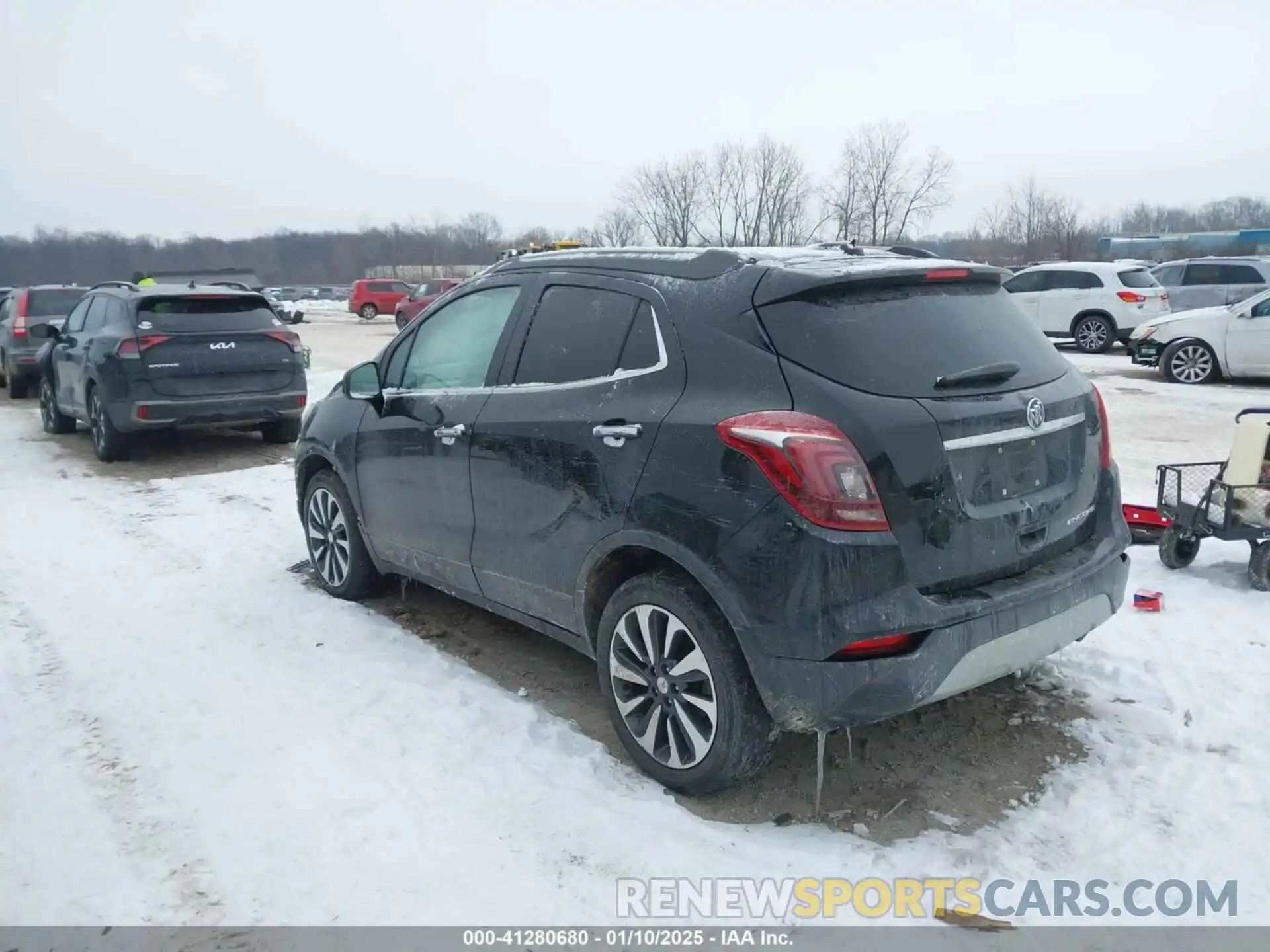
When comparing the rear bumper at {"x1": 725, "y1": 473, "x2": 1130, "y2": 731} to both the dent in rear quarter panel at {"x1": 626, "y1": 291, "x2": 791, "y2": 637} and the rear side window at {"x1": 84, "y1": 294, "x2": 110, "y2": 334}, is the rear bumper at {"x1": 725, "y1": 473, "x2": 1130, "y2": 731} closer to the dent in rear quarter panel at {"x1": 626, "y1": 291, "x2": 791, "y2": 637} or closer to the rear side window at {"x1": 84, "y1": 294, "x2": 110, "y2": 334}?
the dent in rear quarter panel at {"x1": 626, "y1": 291, "x2": 791, "y2": 637}

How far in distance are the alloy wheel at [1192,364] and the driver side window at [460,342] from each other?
43.1 feet

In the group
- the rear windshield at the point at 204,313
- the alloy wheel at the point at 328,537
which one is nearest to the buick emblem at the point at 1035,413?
the alloy wheel at the point at 328,537

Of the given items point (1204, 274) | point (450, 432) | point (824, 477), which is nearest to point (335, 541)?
point (450, 432)

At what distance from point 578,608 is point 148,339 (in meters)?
7.35

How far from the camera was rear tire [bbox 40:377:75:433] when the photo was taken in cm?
1191

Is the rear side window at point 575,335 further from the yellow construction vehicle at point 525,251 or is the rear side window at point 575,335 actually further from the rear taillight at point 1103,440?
the rear taillight at point 1103,440

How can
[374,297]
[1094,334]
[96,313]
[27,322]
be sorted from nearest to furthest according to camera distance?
[96,313] → [27,322] → [1094,334] → [374,297]

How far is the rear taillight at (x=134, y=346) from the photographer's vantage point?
929 centimetres

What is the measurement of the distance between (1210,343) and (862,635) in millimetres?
13632

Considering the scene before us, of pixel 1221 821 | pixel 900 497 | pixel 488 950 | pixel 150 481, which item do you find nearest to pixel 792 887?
pixel 488 950

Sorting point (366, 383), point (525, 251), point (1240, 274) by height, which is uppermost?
point (525, 251)

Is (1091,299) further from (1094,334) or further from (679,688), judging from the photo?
(679,688)

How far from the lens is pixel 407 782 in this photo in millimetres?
3553

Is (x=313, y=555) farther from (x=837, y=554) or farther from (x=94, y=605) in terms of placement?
(x=837, y=554)
